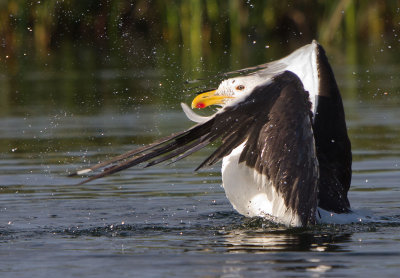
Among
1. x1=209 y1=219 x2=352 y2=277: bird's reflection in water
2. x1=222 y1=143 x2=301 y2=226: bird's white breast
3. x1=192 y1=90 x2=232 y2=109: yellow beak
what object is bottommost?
x1=209 y1=219 x2=352 y2=277: bird's reflection in water

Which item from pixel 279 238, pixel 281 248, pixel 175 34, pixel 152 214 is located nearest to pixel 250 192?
pixel 279 238

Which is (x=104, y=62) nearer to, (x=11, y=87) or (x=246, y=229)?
(x=11, y=87)

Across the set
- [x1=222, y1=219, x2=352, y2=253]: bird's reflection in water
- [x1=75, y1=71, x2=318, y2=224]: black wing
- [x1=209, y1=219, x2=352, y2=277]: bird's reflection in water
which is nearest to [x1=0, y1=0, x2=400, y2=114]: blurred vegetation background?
[x1=222, y1=219, x2=352, y2=253]: bird's reflection in water

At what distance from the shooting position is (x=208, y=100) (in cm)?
802

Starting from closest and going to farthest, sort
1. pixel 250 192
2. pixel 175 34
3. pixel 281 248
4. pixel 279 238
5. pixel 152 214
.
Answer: pixel 281 248 < pixel 279 238 < pixel 250 192 < pixel 152 214 < pixel 175 34

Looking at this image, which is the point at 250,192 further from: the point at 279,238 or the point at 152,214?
the point at 152,214

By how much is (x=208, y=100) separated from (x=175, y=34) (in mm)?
14818

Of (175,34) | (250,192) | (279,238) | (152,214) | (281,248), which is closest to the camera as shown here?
(281,248)

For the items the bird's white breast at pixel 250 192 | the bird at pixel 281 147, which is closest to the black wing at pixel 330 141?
the bird at pixel 281 147

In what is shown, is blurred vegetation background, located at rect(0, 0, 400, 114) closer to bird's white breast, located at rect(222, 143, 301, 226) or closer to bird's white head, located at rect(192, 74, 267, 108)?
bird's white head, located at rect(192, 74, 267, 108)

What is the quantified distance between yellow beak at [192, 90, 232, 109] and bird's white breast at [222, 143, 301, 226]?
517 mm

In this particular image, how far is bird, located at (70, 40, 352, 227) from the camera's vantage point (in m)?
6.58

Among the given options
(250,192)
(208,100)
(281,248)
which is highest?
(208,100)

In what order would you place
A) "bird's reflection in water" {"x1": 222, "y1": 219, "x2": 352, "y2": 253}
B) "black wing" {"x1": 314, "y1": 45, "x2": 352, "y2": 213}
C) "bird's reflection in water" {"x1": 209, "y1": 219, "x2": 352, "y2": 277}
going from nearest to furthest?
"bird's reflection in water" {"x1": 209, "y1": 219, "x2": 352, "y2": 277}
"bird's reflection in water" {"x1": 222, "y1": 219, "x2": 352, "y2": 253}
"black wing" {"x1": 314, "y1": 45, "x2": 352, "y2": 213}
